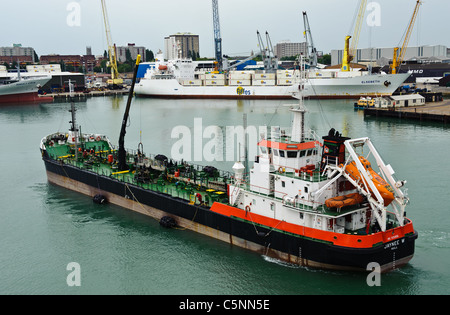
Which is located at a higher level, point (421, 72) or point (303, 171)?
point (421, 72)

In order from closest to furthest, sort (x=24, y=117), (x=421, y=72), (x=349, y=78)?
(x=24, y=117)
(x=349, y=78)
(x=421, y=72)

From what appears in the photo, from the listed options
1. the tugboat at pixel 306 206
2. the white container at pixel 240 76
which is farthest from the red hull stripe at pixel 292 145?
the white container at pixel 240 76

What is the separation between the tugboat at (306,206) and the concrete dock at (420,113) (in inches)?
1752

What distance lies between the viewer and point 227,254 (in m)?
20.4

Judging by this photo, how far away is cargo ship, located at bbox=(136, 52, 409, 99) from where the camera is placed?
90250mm

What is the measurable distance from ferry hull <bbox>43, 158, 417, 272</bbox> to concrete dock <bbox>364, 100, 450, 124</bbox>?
4693cm

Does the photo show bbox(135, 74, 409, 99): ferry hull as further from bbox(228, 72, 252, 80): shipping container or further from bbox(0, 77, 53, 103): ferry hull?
bbox(0, 77, 53, 103): ferry hull

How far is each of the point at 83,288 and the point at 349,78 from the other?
82196 millimetres

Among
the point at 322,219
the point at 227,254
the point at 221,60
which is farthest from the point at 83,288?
the point at 221,60
